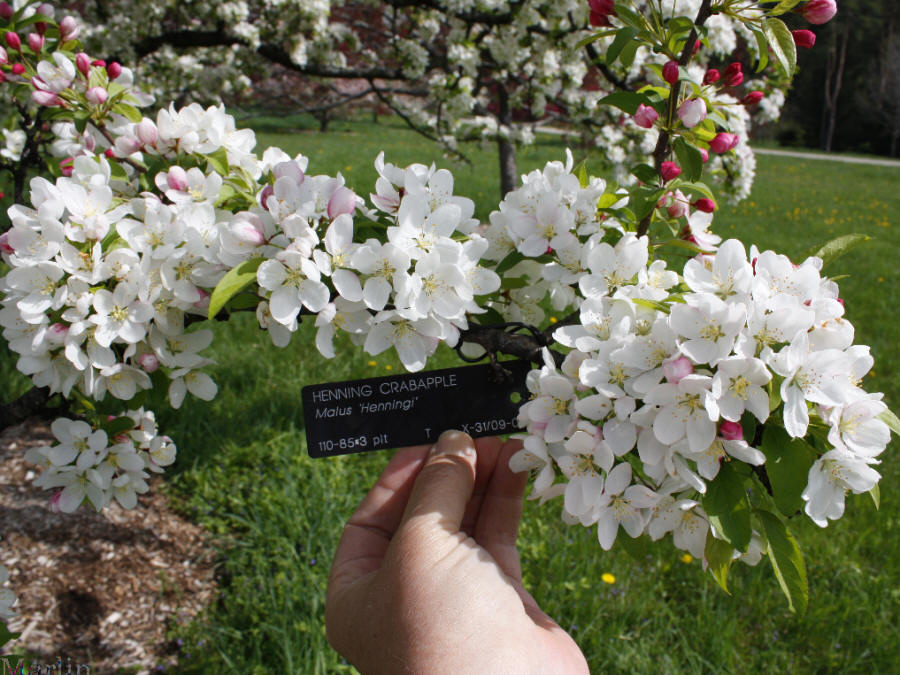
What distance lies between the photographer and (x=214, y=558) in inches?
98.8

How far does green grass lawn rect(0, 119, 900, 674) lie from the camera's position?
6.80 feet

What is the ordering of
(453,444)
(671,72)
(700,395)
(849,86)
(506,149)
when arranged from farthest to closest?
(849,86)
(506,149)
(453,444)
(671,72)
(700,395)

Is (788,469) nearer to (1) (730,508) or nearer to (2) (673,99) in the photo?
(1) (730,508)

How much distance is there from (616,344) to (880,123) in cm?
3020

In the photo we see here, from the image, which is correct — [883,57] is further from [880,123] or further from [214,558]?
[214,558]

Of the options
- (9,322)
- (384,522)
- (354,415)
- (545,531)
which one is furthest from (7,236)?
(545,531)

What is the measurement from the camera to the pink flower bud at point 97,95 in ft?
4.33

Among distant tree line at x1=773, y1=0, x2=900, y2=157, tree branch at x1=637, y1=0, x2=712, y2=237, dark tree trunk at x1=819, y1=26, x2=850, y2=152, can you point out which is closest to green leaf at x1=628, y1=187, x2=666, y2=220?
tree branch at x1=637, y1=0, x2=712, y2=237

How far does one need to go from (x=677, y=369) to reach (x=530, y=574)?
1.71 meters

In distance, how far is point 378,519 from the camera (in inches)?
60.6

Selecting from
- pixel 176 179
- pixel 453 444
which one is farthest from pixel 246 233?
pixel 453 444

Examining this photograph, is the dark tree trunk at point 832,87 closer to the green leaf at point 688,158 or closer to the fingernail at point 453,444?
the green leaf at point 688,158

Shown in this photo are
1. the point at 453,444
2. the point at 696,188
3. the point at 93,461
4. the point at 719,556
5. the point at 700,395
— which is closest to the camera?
the point at 700,395

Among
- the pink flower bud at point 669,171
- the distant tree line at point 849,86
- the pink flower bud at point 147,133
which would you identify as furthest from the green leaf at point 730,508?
the distant tree line at point 849,86
